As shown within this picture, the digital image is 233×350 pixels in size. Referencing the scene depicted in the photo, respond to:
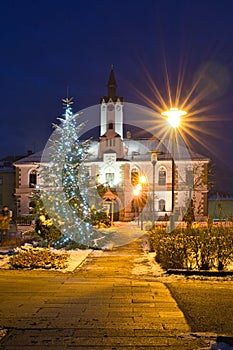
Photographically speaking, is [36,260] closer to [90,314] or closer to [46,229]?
[46,229]

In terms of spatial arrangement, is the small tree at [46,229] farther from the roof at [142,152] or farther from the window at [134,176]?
the roof at [142,152]

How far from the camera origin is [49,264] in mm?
15445

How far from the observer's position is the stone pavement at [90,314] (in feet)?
21.1

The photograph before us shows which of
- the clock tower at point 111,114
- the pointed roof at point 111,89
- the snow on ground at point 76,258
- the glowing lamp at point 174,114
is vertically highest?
the pointed roof at point 111,89

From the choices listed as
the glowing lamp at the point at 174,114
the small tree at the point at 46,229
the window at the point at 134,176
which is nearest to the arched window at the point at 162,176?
the window at the point at 134,176

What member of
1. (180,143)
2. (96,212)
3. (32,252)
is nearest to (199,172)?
(180,143)

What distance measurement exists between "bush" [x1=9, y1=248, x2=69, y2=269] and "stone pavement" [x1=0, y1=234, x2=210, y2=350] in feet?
4.53

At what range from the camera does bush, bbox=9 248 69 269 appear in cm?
1530

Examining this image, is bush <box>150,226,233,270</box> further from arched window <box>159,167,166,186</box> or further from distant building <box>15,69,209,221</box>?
arched window <box>159,167,166,186</box>

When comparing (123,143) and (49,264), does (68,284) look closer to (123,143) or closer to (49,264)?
(49,264)

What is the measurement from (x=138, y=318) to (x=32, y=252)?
336 inches

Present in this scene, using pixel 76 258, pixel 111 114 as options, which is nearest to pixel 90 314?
pixel 76 258

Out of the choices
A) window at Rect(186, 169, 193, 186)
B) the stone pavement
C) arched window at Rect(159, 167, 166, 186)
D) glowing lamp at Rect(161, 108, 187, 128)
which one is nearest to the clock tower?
arched window at Rect(159, 167, 166, 186)

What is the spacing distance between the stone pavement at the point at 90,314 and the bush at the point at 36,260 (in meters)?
1.38
